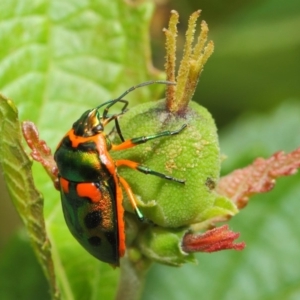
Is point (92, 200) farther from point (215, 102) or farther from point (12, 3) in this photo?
point (215, 102)

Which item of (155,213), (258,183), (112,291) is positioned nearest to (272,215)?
(112,291)

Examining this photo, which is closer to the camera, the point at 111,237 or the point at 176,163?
the point at 176,163

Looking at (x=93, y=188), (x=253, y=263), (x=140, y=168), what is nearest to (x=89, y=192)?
(x=93, y=188)

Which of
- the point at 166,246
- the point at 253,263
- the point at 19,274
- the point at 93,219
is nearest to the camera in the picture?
the point at 166,246

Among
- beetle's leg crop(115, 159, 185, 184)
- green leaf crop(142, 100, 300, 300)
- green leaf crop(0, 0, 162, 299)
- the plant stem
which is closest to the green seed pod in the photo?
the plant stem

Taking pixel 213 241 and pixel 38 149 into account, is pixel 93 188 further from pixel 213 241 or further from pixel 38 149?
pixel 213 241

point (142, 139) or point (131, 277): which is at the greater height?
point (142, 139)

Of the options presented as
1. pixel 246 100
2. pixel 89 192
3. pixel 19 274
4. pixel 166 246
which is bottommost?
pixel 246 100

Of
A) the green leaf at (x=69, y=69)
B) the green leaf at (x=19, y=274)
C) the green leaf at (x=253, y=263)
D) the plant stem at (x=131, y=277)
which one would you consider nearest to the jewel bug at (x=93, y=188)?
the plant stem at (x=131, y=277)

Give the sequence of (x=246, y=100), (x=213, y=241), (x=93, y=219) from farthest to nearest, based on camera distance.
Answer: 1. (x=246, y=100)
2. (x=93, y=219)
3. (x=213, y=241)
